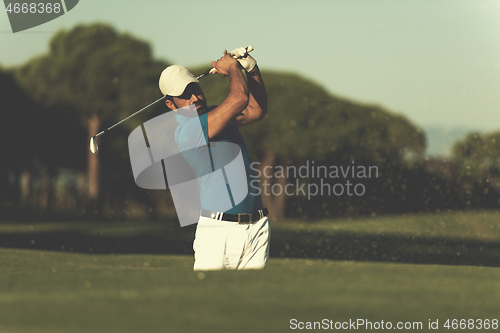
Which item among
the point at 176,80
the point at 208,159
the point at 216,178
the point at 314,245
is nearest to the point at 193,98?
the point at 176,80

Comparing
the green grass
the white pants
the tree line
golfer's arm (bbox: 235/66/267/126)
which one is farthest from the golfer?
the tree line

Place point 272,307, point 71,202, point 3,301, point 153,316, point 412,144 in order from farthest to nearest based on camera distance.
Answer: point 71,202, point 412,144, point 3,301, point 272,307, point 153,316

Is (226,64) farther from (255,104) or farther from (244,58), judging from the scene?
(255,104)

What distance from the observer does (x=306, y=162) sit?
25984 millimetres

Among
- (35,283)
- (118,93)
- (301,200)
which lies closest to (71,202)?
(118,93)

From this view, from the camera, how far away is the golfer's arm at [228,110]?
4.08 metres

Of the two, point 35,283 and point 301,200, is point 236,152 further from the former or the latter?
point 301,200

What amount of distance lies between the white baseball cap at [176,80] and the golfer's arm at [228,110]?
1.04 ft

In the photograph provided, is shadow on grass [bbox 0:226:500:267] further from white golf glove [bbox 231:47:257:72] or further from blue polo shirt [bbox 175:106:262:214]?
blue polo shirt [bbox 175:106:262:214]

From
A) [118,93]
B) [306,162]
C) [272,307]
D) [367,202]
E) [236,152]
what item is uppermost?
[236,152]

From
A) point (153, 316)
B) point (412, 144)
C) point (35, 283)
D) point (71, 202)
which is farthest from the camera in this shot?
point (71, 202)

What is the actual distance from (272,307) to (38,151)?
2689 centimetres

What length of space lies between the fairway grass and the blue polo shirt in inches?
19.2

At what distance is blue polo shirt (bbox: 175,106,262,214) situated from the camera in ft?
13.6
